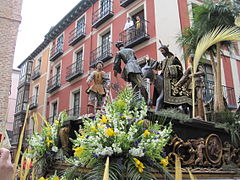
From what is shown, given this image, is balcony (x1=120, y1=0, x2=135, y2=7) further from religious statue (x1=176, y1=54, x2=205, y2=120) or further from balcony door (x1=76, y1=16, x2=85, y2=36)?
religious statue (x1=176, y1=54, x2=205, y2=120)

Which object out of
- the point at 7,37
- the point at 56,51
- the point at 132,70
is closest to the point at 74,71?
the point at 56,51

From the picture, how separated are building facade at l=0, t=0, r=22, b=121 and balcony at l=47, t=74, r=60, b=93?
25.5 ft

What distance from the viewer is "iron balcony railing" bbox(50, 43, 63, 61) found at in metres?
19.0

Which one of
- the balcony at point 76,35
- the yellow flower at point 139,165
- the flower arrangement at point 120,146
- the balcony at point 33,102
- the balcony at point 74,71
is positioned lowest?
the yellow flower at point 139,165

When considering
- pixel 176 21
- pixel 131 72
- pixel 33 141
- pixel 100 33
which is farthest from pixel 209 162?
pixel 100 33

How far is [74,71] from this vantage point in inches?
663

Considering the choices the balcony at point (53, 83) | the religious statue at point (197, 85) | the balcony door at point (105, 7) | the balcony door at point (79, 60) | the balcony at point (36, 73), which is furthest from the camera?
the balcony at point (36, 73)

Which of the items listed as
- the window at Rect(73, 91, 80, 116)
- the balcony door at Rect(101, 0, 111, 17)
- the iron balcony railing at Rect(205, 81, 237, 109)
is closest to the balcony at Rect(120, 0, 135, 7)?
the balcony door at Rect(101, 0, 111, 17)

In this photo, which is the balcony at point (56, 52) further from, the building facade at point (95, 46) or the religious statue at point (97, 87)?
the religious statue at point (97, 87)

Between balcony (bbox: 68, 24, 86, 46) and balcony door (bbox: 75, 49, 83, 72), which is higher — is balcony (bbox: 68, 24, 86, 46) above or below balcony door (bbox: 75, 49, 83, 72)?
above

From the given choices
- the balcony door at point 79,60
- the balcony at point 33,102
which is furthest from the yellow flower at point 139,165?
the balcony at point 33,102

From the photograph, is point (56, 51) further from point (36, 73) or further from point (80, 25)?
point (36, 73)

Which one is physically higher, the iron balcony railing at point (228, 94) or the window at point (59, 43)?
the window at point (59, 43)

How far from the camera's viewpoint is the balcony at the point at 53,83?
18216 millimetres
